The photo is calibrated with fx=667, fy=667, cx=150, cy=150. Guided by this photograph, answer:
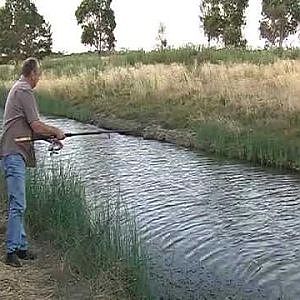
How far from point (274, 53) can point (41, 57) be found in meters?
31.9

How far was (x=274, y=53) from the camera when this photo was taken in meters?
32.2

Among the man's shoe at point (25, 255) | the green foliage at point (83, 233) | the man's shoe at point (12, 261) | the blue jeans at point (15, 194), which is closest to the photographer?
the green foliage at point (83, 233)

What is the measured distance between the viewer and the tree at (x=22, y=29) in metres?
57.4

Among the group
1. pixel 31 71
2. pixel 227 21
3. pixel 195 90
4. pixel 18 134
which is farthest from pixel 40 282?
pixel 227 21

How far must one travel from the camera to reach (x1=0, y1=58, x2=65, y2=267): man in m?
6.75

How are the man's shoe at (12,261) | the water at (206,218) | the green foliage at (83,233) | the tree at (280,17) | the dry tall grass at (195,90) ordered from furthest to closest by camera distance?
1. the tree at (280,17)
2. the dry tall grass at (195,90)
3. the water at (206,218)
4. the man's shoe at (12,261)
5. the green foliage at (83,233)

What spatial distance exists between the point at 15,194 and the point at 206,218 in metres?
4.11

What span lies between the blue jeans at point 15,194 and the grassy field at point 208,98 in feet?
27.0

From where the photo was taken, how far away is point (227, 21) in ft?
161

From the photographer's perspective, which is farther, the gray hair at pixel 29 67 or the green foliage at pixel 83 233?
the gray hair at pixel 29 67

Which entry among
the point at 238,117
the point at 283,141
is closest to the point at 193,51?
the point at 238,117

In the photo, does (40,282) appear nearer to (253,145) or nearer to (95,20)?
(253,145)

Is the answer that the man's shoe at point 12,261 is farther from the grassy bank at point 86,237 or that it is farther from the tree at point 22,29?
the tree at point 22,29

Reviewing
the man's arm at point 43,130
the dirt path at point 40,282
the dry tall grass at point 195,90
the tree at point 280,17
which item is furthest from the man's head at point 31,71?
the tree at point 280,17
